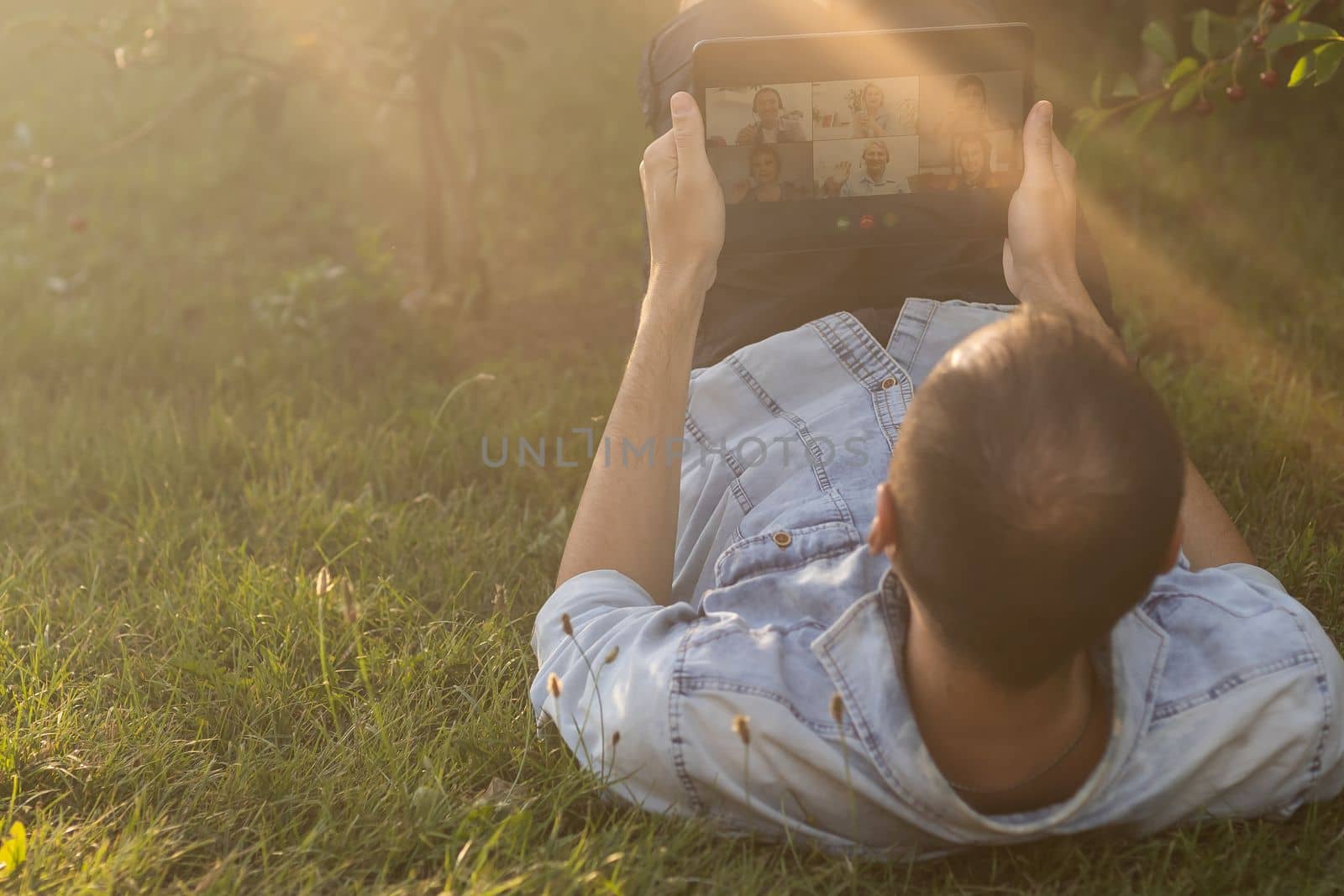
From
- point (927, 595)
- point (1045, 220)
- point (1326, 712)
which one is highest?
point (1045, 220)

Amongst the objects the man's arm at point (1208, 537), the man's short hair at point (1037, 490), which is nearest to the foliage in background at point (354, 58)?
the man's arm at point (1208, 537)

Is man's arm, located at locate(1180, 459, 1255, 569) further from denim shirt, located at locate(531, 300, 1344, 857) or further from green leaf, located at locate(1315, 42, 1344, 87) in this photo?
green leaf, located at locate(1315, 42, 1344, 87)

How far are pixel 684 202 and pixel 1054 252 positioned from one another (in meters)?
0.63

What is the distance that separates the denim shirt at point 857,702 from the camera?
1.51 meters

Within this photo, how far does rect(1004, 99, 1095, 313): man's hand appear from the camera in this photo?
1986mm

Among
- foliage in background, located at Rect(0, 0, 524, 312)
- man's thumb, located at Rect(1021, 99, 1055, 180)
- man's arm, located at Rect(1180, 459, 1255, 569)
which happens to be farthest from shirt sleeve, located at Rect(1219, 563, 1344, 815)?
foliage in background, located at Rect(0, 0, 524, 312)

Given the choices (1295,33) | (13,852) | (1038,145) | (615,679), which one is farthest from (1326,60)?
(13,852)

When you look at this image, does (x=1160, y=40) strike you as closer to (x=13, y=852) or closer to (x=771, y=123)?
(x=771, y=123)

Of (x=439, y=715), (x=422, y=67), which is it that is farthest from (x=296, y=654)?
(x=422, y=67)

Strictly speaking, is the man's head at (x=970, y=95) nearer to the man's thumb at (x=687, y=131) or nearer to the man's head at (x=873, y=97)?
the man's head at (x=873, y=97)

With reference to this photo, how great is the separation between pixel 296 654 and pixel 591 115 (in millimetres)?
3381

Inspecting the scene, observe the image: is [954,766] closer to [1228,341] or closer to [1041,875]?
[1041,875]

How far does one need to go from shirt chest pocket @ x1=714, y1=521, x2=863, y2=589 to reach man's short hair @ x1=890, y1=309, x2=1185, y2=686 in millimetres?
469

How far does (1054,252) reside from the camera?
1.99 m
